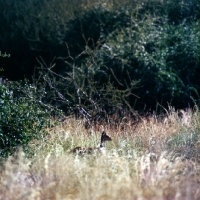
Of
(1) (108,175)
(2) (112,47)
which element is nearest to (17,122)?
(1) (108,175)

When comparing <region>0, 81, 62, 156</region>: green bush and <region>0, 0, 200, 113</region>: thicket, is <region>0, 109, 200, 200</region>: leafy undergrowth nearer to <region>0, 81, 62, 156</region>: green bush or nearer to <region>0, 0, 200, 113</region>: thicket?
<region>0, 81, 62, 156</region>: green bush

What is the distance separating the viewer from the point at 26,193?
247 inches

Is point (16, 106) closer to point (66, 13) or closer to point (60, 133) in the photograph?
point (60, 133)

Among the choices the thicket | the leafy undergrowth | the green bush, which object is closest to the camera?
the leafy undergrowth

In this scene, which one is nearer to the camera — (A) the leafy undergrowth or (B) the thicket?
(A) the leafy undergrowth

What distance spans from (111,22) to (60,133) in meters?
8.35

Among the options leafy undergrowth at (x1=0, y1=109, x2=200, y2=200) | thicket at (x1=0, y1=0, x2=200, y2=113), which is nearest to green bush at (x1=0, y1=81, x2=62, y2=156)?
leafy undergrowth at (x1=0, y1=109, x2=200, y2=200)

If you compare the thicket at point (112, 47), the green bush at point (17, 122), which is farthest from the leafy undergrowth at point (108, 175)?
the thicket at point (112, 47)

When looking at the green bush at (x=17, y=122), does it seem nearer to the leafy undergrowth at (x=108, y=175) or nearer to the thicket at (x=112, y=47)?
the leafy undergrowth at (x=108, y=175)

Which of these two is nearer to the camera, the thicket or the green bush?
the green bush

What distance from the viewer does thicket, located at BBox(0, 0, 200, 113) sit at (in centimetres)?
1562

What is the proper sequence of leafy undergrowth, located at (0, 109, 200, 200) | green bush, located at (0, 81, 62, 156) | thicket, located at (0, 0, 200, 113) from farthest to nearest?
thicket, located at (0, 0, 200, 113) < green bush, located at (0, 81, 62, 156) < leafy undergrowth, located at (0, 109, 200, 200)

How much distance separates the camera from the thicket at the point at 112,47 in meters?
15.6

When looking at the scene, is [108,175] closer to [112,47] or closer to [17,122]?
[17,122]
